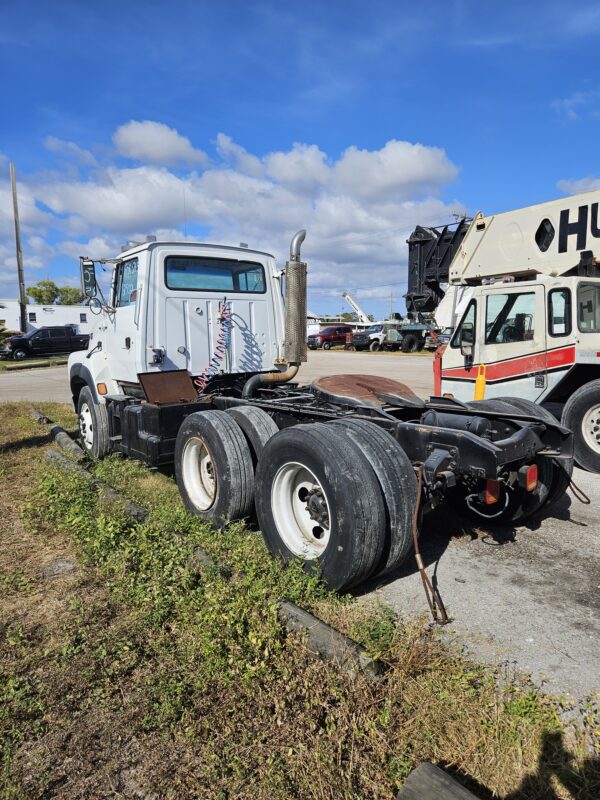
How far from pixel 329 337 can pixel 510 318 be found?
3534cm

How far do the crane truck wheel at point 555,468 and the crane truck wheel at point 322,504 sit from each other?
1.83m

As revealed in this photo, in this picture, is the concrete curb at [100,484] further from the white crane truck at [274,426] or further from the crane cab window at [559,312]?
the crane cab window at [559,312]

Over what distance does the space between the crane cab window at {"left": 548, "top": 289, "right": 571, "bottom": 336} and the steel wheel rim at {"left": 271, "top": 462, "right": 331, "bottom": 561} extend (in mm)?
4610

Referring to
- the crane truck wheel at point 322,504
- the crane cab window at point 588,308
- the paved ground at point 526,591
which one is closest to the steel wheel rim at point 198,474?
the crane truck wheel at point 322,504

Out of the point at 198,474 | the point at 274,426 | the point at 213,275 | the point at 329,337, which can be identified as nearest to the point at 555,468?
the point at 274,426

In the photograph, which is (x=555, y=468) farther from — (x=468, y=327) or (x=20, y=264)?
(x=20, y=264)

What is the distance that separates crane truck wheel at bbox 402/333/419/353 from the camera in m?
→ 36.5

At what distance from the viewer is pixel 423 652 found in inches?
113

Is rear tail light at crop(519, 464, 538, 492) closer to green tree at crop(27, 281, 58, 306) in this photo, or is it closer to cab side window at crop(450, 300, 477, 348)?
cab side window at crop(450, 300, 477, 348)

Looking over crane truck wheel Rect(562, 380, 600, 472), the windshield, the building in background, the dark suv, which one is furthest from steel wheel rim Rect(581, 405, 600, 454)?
the building in background

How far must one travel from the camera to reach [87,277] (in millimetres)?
6695

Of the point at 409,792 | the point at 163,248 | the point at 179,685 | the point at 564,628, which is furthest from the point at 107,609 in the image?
the point at 163,248

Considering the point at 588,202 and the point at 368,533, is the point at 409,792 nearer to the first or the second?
the point at 368,533

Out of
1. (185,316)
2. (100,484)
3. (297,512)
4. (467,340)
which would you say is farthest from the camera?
(467,340)
